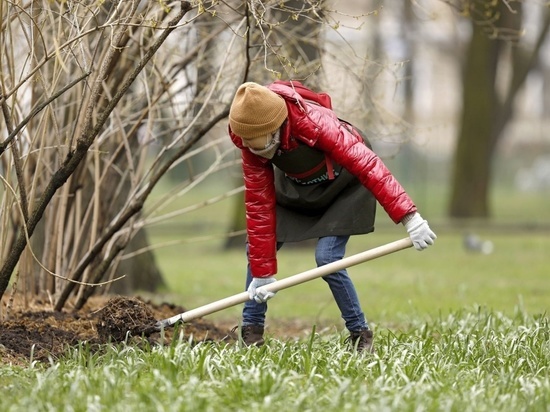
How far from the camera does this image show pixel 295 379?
174 inches

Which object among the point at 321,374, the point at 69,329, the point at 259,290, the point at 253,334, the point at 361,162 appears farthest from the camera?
the point at 69,329

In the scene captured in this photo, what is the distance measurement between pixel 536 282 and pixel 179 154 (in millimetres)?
6131

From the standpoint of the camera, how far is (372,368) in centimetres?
473

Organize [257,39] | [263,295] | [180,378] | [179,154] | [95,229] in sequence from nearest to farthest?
[180,378] → [263,295] → [179,154] → [95,229] → [257,39]

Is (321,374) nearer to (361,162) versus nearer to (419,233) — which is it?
(419,233)

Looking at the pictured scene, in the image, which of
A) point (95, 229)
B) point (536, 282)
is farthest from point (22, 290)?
point (536, 282)

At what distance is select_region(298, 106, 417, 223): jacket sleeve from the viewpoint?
5004 mm

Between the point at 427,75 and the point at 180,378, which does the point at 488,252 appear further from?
the point at 427,75

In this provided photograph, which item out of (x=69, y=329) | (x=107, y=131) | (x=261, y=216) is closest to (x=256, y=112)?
(x=261, y=216)

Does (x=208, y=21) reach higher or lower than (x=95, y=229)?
higher

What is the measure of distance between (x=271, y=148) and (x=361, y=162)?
446 mm

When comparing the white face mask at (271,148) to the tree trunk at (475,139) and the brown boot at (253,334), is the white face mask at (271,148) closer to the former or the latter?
the brown boot at (253,334)

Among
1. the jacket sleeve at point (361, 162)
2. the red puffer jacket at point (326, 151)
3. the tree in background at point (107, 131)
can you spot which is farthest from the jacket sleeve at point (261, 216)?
the tree in background at point (107, 131)

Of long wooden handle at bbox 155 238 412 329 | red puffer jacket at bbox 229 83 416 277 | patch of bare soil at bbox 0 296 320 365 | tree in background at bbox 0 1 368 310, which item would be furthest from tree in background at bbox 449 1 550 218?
long wooden handle at bbox 155 238 412 329
